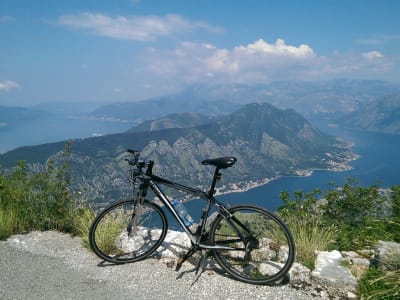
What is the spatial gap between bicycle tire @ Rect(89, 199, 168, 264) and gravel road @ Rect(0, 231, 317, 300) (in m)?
0.19

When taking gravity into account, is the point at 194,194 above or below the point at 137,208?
above

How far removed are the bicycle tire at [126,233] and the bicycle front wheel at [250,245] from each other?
0.96 m

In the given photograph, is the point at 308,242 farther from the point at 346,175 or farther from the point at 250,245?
the point at 346,175

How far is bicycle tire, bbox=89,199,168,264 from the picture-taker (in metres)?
5.10

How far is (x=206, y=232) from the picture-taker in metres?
4.87

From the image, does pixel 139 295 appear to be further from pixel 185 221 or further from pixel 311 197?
pixel 311 197

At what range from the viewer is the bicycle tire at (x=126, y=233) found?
510cm

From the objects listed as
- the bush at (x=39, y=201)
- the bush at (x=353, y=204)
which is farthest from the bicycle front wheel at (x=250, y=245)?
the bush at (x=353, y=204)

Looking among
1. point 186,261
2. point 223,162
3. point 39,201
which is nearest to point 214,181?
point 223,162

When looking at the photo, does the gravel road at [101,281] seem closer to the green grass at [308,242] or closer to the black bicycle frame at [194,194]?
the black bicycle frame at [194,194]

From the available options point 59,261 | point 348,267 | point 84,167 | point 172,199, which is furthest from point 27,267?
point 84,167

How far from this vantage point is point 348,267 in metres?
4.71

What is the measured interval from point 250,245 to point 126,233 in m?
2.06

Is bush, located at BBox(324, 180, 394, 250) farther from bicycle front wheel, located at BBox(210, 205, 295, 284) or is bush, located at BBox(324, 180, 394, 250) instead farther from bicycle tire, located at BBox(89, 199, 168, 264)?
bicycle tire, located at BBox(89, 199, 168, 264)
